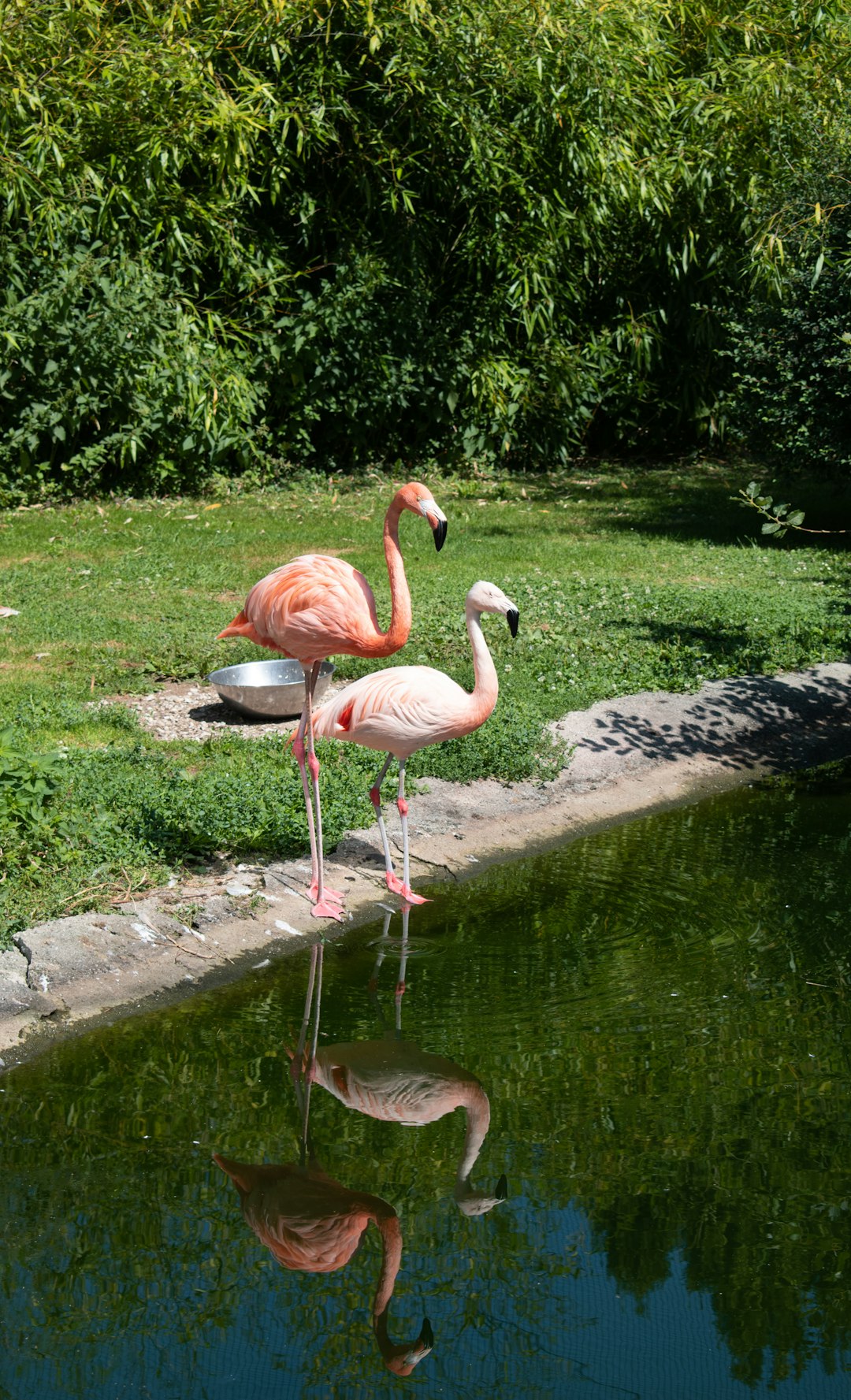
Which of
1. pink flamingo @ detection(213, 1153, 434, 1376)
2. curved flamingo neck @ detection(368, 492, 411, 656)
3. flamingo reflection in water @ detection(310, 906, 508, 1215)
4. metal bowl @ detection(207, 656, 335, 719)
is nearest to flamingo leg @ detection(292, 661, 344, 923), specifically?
curved flamingo neck @ detection(368, 492, 411, 656)

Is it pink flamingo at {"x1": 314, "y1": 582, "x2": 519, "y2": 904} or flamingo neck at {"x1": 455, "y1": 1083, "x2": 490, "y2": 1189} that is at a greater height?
pink flamingo at {"x1": 314, "y1": 582, "x2": 519, "y2": 904}

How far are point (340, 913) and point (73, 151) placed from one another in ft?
28.8

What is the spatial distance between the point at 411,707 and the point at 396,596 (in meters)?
0.43

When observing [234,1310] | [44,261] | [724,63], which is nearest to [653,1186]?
[234,1310]

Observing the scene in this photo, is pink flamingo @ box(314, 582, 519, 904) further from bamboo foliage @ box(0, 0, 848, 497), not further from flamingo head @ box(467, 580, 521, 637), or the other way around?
bamboo foliage @ box(0, 0, 848, 497)

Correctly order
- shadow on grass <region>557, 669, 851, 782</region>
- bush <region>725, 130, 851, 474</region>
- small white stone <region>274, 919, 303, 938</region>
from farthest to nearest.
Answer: bush <region>725, 130, 851, 474</region> → shadow on grass <region>557, 669, 851, 782</region> → small white stone <region>274, 919, 303, 938</region>

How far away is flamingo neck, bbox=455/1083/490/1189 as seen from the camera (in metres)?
3.73

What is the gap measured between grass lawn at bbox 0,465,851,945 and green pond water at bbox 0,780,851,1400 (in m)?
0.85

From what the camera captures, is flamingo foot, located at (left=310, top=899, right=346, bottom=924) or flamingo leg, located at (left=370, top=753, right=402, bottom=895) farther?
flamingo leg, located at (left=370, top=753, right=402, bottom=895)

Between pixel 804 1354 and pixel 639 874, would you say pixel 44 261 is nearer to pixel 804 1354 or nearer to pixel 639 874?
pixel 639 874

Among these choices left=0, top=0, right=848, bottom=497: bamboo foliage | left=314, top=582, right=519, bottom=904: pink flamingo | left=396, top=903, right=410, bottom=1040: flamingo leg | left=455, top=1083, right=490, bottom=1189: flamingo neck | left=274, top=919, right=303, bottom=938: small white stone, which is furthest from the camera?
left=0, top=0, right=848, bottom=497: bamboo foliage

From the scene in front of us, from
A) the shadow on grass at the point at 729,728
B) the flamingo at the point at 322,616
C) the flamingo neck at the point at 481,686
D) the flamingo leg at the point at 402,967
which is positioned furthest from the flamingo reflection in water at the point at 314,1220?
the shadow on grass at the point at 729,728

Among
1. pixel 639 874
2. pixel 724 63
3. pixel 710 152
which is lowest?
pixel 639 874

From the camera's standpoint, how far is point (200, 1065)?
4250 mm
